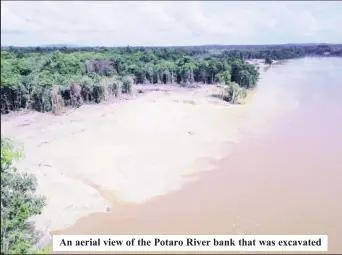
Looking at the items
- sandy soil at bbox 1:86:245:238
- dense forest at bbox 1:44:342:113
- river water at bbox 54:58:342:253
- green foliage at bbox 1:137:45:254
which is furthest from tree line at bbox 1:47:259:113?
green foliage at bbox 1:137:45:254

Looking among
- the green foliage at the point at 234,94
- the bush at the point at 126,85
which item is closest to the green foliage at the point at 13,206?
the green foliage at the point at 234,94

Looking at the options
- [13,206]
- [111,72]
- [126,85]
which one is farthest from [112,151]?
[111,72]

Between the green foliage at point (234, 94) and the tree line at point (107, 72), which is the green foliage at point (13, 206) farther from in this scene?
the green foliage at point (234, 94)

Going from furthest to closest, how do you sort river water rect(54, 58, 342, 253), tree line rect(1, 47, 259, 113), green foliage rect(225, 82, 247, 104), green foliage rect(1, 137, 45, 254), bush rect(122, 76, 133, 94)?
bush rect(122, 76, 133, 94) < green foliage rect(225, 82, 247, 104) < tree line rect(1, 47, 259, 113) < river water rect(54, 58, 342, 253) < green foliage rect(1, 137, 45, 254)

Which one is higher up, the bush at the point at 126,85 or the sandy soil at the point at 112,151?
the bush at the point at 126,85
